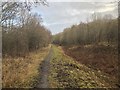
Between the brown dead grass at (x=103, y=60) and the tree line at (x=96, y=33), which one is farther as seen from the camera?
the tree line at (x=96, y=33)

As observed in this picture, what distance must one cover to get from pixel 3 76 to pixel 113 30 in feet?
179

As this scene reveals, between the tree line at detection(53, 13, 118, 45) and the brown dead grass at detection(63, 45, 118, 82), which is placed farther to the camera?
the tree line at detection(53, 13, 118, 45)

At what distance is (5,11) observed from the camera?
19000mm

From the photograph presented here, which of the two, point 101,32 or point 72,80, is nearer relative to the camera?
point 72,80

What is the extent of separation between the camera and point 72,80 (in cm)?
1792

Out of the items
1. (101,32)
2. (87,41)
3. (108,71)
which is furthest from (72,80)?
(87,41)

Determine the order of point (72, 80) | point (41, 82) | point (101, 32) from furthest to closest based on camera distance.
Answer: point (101, 32) < point (72, 80) < point (41, 82)

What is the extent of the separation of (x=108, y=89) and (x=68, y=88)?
351 centimetres

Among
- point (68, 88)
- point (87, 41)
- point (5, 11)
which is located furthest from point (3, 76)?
point (87, 41)

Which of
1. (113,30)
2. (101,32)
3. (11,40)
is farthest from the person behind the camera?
(101,32)

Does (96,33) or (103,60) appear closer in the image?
(103,60)

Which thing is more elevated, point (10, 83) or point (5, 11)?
point (5, 11)

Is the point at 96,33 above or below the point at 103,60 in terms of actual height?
above

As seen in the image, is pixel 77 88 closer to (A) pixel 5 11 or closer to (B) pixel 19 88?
(B) pixel 19 88
